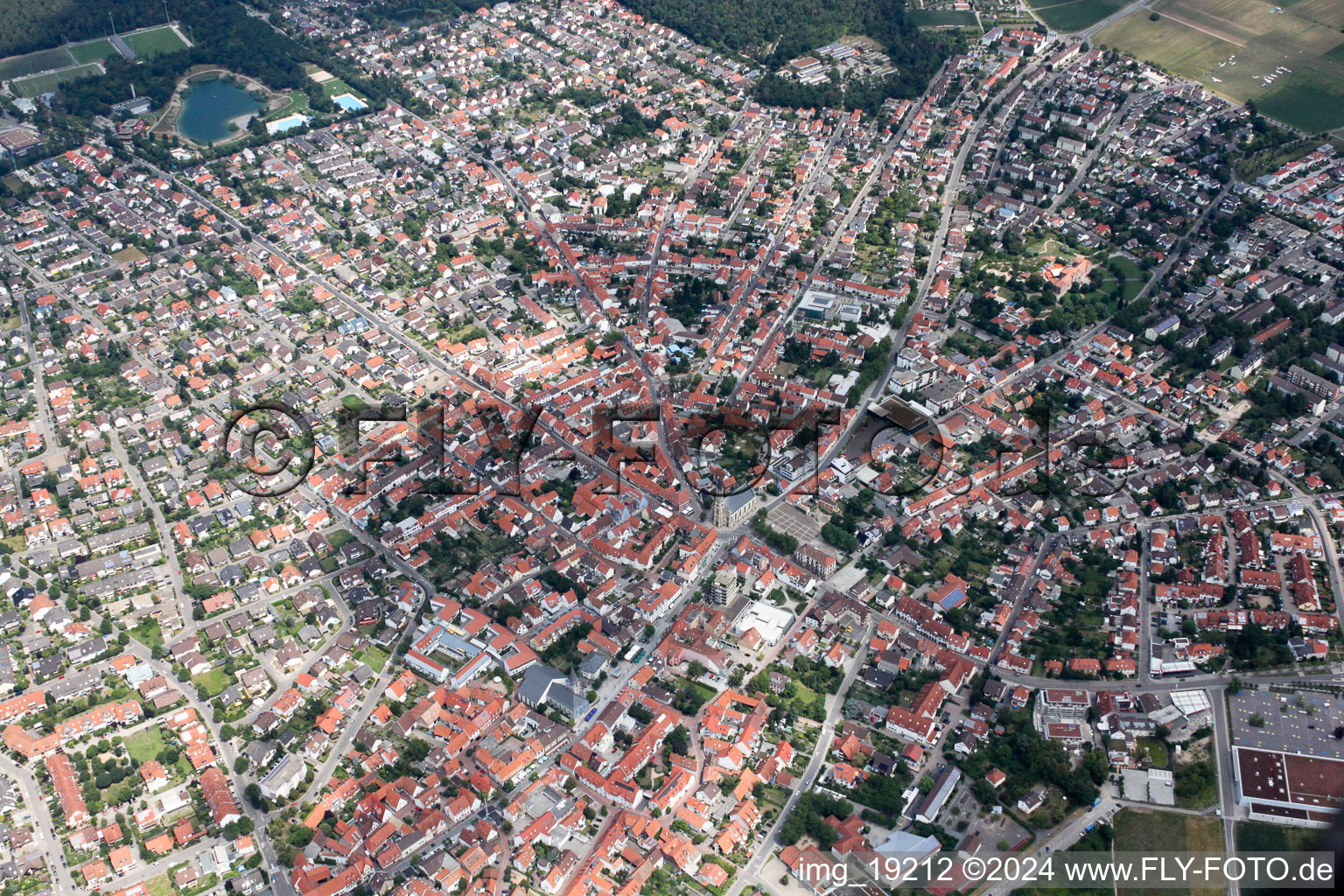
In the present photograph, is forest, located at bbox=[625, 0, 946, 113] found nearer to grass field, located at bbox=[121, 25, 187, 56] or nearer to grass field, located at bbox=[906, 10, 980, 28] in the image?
grass field, located at bbox=[906, 10, 980, 28]

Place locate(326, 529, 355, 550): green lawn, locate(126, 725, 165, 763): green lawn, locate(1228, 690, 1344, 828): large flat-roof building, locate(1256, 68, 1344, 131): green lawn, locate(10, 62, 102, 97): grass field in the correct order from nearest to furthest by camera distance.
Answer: locate(1228, 690, 1344, 828): large flat-roof building
locate(126, 725, 165, 763): green lawn
locate(326, 529, 355, 550): green lawn
locate(1256, 68, 1344, 131): green lawn
locate(10, 62, 102, 97): grass field

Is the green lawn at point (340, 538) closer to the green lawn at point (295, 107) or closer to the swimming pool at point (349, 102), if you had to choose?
the green lawn at point (295, 107)

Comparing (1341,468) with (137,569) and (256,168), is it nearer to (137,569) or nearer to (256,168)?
(137,569)

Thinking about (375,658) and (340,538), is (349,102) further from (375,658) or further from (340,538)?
(375,658)

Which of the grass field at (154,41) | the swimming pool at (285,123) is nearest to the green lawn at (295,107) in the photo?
the swimming pool at (285,123)

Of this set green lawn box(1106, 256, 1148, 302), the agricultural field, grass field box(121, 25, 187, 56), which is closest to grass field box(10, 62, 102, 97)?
grass field box(121, 25, 187, 56)

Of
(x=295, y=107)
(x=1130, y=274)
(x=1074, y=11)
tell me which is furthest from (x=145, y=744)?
(x=1074, y=11)

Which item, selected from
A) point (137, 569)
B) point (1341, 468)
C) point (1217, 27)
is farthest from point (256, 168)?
point (1217, 27)
